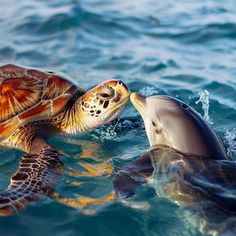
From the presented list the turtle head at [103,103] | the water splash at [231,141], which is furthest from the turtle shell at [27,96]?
the water splash at [231,141]

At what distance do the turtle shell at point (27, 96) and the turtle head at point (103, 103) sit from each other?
0.37 m

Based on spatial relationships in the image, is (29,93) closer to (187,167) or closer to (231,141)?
(187,167)

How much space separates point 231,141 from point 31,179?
8.75 ft

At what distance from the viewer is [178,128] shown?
541 cm

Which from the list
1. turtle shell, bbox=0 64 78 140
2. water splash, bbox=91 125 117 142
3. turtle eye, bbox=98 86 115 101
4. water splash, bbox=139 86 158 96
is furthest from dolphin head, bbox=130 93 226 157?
water splash, bbox=139 86 158 96

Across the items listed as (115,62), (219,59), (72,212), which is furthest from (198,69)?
(72,212)

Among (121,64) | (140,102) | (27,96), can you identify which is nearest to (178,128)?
(140,102)

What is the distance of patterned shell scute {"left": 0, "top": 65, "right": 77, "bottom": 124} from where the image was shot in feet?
21.6

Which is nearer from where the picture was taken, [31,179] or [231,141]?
[31,179]

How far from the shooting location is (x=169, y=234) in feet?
15.2

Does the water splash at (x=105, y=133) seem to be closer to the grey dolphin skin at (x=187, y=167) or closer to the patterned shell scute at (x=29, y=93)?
the patterned shell scute at (x=29, y=93)

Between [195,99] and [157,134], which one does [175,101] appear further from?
[195,99]

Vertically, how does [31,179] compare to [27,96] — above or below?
below

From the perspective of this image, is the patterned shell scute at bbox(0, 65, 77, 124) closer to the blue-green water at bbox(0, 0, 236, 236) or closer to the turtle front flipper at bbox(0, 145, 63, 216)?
the blue-green water at bbox(0, 0, 236, 236)
